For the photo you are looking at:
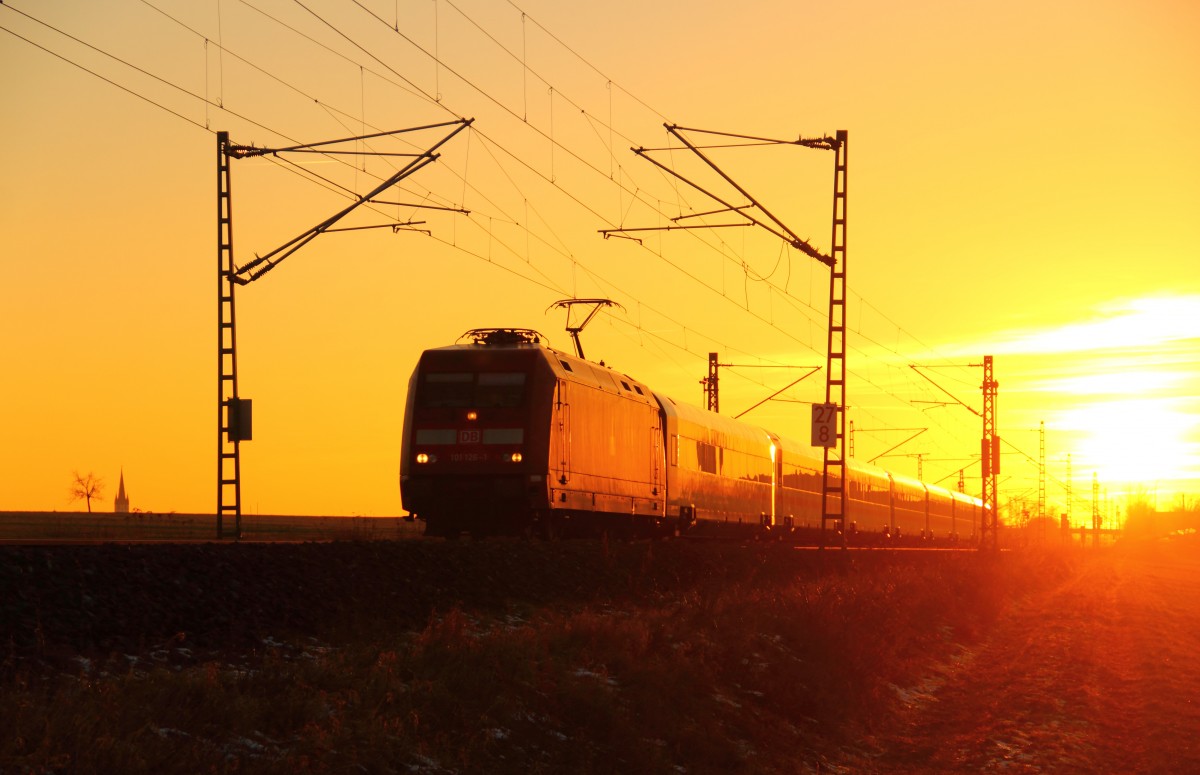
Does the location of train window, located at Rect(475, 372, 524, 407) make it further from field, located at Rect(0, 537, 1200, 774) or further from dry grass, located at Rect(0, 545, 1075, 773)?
dry grass, located at Rect(0, 545, 1075, 773)

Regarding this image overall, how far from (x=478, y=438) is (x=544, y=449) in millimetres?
1241

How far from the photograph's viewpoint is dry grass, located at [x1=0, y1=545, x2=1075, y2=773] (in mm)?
9156

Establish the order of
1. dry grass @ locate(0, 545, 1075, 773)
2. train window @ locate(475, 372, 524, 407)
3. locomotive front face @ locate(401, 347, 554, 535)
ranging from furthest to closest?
train window @ locate(475, 372, 524, 407) → locomotive front face @ locate(401, 347, 554, 535) → dry grass @ locate(0, 545, 1075, 773)

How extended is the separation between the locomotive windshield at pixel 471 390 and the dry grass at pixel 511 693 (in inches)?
150

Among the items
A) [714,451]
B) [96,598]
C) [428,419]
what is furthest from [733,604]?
[714,451]

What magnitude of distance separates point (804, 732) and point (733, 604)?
5203mm

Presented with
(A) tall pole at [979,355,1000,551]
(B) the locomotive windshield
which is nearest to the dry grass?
(B) the locomotive windshield

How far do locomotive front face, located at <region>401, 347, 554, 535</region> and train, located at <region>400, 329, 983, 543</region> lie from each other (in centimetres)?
2

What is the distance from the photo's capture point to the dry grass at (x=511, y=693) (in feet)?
30.0

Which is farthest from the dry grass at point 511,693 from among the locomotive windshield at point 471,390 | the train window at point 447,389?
the train window at point 447,389

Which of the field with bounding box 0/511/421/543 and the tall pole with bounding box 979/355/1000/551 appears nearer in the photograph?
the field with bounding box 0/511/421/543

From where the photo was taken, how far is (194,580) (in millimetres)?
13953

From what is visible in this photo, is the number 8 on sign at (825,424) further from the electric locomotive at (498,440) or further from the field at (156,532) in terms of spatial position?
the field at (156,532)

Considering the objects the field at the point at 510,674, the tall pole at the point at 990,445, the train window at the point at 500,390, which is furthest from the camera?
the tall pole at the point at 990,445
